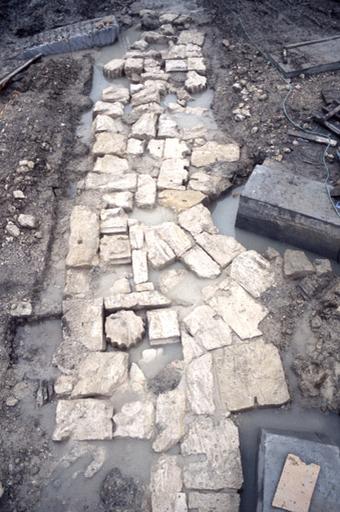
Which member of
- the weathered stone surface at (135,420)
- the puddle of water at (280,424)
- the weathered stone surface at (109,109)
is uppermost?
the weathered stone surface at (109,109)

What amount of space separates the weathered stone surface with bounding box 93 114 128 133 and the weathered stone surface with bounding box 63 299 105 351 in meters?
3.47

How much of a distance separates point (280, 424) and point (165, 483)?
131 centimetres

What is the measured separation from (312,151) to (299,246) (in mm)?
1936

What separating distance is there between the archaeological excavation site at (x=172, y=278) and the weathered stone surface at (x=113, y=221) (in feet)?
0.10

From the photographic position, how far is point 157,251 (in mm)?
5637

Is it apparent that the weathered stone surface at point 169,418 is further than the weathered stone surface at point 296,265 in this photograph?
No

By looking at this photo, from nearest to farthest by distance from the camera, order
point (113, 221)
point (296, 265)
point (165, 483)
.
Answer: point (165, 483), point (296, 265), point (113, 221)

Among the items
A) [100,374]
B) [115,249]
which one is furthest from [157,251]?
[100,374]

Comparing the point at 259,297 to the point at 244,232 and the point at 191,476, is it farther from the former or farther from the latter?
the point at 191,476

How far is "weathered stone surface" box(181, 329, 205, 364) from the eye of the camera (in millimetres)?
4727

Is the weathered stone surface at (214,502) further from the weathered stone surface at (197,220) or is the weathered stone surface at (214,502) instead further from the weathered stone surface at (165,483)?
the weathered stone surface at (197,220)

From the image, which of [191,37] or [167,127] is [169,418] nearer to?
[167,127]

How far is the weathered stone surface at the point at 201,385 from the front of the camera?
14.3 feet

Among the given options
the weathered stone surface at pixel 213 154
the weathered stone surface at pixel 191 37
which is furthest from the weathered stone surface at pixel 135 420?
the weathered stone surface at pixel 191 37
